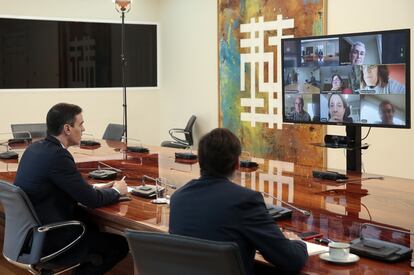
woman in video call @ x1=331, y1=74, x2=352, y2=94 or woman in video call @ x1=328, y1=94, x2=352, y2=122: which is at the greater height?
woman in video call @ x1=331, y1=74, x2=352, y2=94

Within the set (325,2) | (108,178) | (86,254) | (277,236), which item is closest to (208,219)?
(277,236)

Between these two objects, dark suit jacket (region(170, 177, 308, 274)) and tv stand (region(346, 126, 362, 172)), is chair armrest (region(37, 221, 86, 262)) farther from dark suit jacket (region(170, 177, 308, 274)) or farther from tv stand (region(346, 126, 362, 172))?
tv stand (region(346, 126, 362, 172))

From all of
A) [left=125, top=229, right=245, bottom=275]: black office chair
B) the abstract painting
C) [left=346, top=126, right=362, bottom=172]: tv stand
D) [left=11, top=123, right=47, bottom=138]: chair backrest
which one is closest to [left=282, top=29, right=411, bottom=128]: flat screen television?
[left=346, top=126, right=362, bottom=172]: tv stand

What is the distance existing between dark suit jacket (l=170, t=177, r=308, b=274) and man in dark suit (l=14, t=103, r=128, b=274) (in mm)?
1045

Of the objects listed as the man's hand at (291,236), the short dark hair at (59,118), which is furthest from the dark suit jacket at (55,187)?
the man's hand at (291,236)

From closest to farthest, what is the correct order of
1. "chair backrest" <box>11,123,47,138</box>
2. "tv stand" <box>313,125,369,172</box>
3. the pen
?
1. the pen
2. "tv stand" <box>313,125,369,172</box>
3. "chair backrest" <box>11,123,47,138</box>

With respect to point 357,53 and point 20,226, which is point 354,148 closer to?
point 357,53

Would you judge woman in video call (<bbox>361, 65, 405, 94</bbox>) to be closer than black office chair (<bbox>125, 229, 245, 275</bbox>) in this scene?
No

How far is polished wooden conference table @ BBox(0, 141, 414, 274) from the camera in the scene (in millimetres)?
2314

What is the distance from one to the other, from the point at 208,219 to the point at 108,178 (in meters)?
1.76

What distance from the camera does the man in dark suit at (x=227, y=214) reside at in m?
1.98

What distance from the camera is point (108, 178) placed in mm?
3695

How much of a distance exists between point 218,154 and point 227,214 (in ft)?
0.73

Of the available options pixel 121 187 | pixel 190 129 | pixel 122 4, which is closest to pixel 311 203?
pixel 121 187
